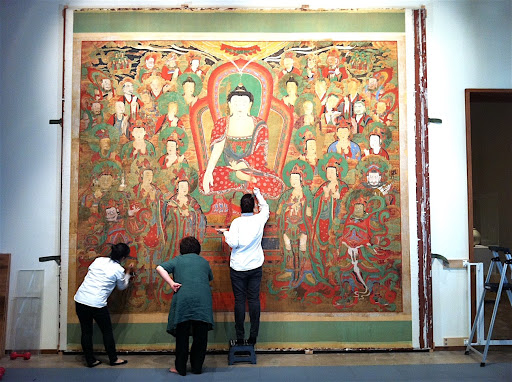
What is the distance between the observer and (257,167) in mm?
5062

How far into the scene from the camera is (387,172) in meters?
5.08

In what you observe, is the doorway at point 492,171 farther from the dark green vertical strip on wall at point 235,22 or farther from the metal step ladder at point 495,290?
the dark green vertical strip on wall at point 235,22

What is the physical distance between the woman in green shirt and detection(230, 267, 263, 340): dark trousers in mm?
401

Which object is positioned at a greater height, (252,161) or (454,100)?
(454,100)

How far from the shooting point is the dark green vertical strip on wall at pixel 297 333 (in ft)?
16.3

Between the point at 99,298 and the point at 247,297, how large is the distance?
56.8 inches

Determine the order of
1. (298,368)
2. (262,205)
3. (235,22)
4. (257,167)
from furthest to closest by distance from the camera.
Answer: (235,22) < (257,167) < (262,205) < (298,368)

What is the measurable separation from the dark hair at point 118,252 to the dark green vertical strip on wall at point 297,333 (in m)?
0.83

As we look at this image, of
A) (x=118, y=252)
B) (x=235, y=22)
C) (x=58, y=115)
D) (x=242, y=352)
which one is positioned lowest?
(x=242, y=352)

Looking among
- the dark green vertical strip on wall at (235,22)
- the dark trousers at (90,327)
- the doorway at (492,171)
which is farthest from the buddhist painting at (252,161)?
the doorway at (492,171)

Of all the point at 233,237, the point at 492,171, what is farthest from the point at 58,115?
the point at 492,171

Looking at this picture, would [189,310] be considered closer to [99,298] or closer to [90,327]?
[99,298]

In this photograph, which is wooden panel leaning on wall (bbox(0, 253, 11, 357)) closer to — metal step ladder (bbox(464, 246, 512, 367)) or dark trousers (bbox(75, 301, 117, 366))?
dark trousers (bbox(75, 301, 117, 366))

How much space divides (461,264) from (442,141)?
1346mm
